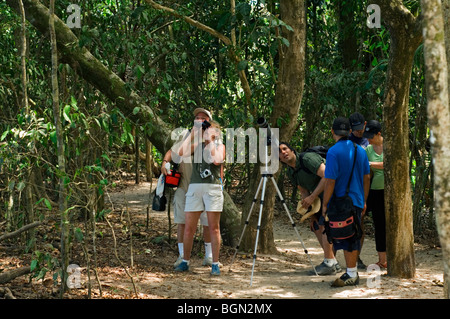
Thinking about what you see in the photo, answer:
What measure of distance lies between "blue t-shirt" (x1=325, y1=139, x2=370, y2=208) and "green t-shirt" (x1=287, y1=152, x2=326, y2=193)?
0.60 meters

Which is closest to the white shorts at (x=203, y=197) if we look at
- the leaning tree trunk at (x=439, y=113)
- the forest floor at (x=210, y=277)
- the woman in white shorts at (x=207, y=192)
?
the woman in white shorts at (x=207, y=192)

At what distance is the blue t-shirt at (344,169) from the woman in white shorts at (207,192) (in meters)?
1.40

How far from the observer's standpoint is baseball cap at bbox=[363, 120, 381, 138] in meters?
6.80

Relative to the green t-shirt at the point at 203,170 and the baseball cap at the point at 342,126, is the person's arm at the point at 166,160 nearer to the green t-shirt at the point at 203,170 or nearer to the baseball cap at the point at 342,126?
the green t-shirt at the point at 203,170

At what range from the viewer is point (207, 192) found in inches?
257

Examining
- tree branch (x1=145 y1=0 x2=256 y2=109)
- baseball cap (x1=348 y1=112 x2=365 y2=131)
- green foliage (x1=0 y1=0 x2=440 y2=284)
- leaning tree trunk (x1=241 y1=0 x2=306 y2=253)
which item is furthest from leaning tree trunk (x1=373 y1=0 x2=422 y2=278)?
tree branch (x1=145 y1=0 x2=256 y2=109)

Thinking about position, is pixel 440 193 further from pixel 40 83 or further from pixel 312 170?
pixel 40 83

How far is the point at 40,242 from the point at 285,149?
370 centimetres

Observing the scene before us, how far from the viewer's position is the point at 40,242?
7.81m

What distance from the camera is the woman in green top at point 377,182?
6.82 m

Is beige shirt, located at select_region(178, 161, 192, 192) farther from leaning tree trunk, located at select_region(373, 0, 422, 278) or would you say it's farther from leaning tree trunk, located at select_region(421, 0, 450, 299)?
leaning tree trunk, located at select_region(421, 0, 450, 299)

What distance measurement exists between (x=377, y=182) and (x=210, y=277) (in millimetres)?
2289
